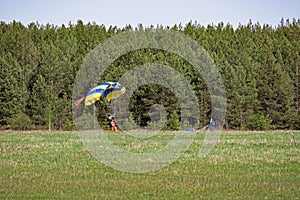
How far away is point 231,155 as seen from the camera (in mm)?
23125

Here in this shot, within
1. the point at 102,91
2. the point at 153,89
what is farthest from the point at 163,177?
the point at 153,89

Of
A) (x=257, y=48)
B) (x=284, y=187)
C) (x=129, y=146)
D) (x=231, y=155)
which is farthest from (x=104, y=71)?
(x=284, y=187)

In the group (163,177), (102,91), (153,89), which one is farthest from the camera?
(153,89)

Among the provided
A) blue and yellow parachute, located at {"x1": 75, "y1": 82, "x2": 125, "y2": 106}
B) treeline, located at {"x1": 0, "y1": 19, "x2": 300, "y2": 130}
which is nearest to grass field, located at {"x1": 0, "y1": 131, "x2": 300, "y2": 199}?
blue and yellow parachute, located at {"x1": 75, "y1": 82, "x2": 125, "y2": 106}

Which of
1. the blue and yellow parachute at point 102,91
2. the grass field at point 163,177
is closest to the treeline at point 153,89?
the blue and yellow parachute at point 102,91

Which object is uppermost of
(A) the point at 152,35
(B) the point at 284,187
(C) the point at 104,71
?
(A) the point at 152,35

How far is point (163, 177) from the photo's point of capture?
17.4 metres

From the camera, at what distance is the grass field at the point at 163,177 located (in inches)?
562

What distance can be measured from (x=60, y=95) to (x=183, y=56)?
15.2 meters

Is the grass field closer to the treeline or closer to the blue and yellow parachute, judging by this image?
the blue and yellow parachute

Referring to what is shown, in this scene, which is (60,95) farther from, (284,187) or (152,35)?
(284,187)

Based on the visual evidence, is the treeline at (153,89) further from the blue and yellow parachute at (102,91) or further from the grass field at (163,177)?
the grass field at (163,177)

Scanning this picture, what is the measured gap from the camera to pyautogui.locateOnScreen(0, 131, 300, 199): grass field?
46.9 feet

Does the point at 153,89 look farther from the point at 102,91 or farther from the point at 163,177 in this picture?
the point at 163,177
